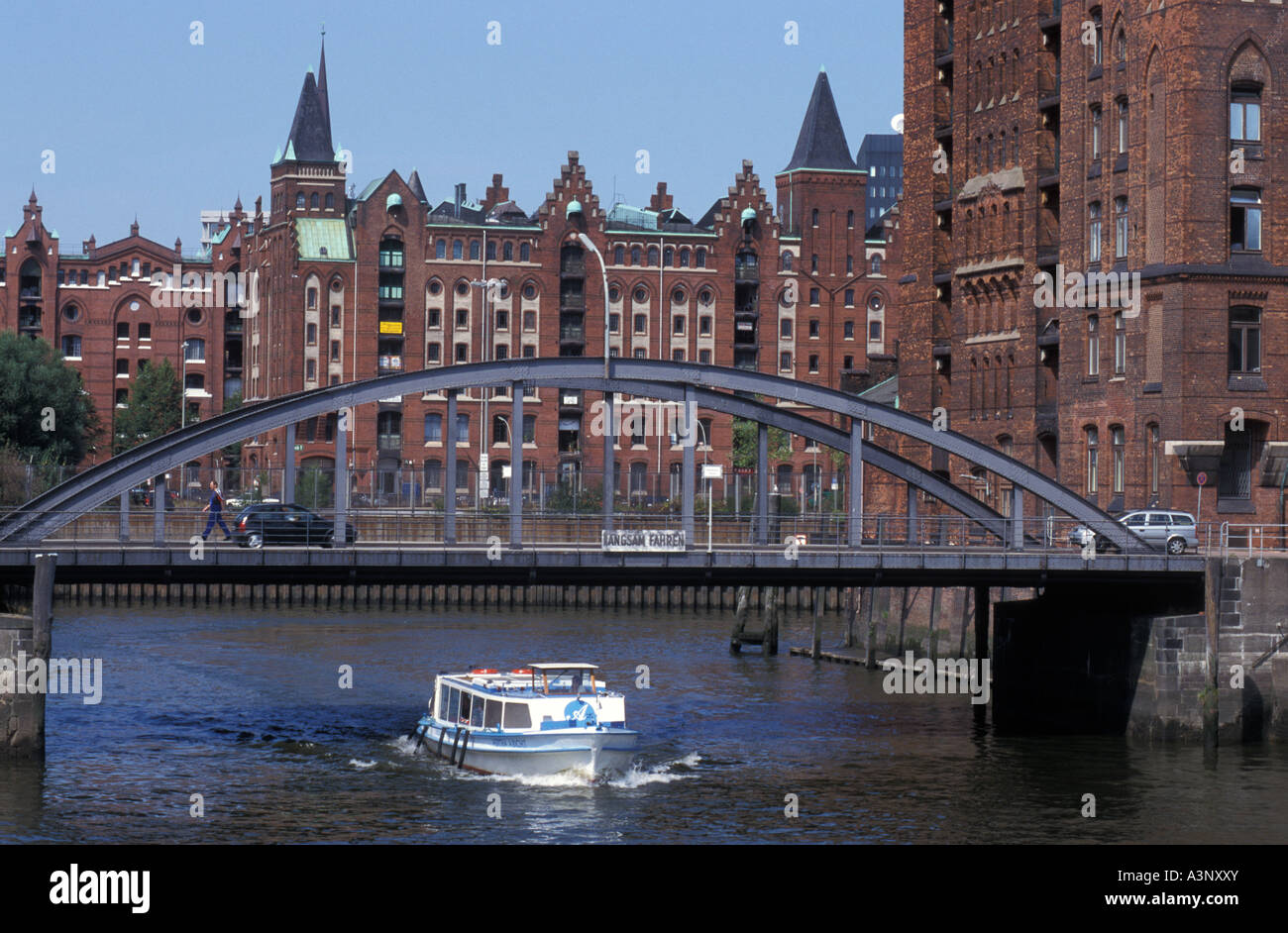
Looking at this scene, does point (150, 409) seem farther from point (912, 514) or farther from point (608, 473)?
point (608, 473)

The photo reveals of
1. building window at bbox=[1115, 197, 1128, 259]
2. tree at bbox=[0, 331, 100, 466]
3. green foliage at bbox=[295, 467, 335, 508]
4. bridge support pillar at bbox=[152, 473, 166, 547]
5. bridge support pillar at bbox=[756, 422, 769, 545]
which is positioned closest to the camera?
bridge support pillar at bbox=[152, 473, 166, 547]

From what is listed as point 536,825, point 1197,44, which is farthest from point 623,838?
point 1197,44

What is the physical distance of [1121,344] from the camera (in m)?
60.9

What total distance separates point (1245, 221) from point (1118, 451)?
809 centimetres

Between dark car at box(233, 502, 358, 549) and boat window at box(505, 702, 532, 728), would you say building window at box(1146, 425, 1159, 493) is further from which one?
boat window at box(505, 702, 532, 728)

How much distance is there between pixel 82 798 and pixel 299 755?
283 inches

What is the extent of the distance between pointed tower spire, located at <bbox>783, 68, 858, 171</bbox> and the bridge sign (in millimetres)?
97927

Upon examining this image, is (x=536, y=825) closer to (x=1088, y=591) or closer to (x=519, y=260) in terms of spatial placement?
(x=1088, y=591)

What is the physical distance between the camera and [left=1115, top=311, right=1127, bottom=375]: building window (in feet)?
198

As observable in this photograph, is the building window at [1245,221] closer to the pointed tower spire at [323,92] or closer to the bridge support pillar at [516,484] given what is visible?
the bridge support pillar at [516,484]

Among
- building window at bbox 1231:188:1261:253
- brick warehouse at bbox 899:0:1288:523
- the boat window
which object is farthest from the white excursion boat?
building window at bbox 1231:188:1261:253

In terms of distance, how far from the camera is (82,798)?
1543 inches

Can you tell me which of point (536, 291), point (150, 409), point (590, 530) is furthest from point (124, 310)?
point (590, 530)

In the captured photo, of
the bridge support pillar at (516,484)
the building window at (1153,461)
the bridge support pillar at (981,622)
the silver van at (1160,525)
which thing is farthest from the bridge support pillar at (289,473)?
the building window at (1153,461)
